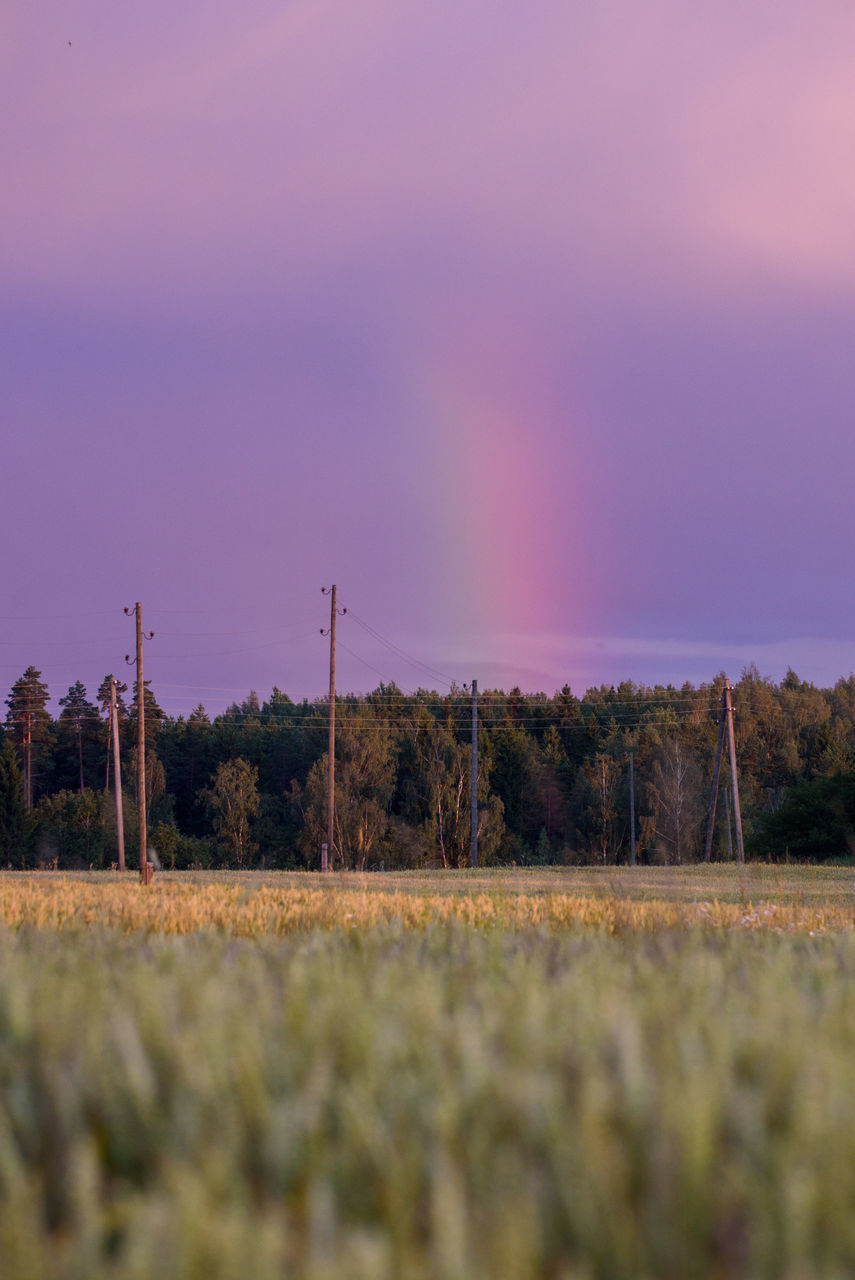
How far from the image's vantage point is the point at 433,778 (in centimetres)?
6531

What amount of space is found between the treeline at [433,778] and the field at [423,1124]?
41558mm

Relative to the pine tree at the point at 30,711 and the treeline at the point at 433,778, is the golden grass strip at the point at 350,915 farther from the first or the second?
the pine tree at the point at 30,711

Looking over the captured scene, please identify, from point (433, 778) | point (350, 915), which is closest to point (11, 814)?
point (433, 778)

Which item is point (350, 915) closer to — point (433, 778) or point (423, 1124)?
point (423, 1124)

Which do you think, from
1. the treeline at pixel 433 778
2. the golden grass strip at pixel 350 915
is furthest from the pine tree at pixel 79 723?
the golden grass strip at pixel 350 915

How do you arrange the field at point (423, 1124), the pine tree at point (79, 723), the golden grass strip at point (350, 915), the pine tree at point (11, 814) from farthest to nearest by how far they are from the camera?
the pine tree at point (79, 723), the pine tree at point (11, 814), the golden grass strip at point (350, 915), the field at point (423, 1124)

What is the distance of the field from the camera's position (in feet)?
3.86

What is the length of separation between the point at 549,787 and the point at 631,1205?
73.9 metres

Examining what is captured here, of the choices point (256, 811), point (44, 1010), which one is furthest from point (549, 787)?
point (44, 1010)

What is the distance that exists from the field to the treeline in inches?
1636

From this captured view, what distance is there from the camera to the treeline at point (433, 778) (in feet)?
196

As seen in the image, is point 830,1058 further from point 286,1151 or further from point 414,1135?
point 286,1151

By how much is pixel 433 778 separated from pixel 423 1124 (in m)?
64.2

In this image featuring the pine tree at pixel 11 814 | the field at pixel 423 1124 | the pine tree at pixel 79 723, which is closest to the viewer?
the field at pixel 423 1124
